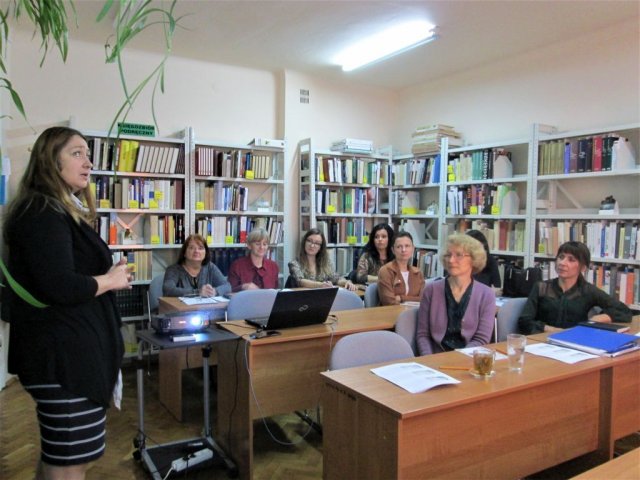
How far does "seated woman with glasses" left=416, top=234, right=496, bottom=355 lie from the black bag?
58.2 inches

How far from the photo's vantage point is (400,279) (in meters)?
3.97

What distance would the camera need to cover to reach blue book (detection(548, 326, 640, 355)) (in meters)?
2.36

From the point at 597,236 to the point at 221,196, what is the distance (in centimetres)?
346

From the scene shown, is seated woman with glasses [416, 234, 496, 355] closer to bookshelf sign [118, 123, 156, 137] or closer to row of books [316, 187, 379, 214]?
row of books [316, 187, 379, 214]

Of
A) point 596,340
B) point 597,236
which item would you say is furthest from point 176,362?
point 597,236

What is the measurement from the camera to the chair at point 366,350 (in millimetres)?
2201

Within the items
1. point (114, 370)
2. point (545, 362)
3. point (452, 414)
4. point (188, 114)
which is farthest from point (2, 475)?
point (188, 114)

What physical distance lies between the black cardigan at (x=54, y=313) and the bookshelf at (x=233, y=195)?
3.48 metres

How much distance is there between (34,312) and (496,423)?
1665mm

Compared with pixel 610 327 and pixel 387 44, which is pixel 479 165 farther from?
pixel 610 327

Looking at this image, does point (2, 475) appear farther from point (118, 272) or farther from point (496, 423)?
point (496, 423)

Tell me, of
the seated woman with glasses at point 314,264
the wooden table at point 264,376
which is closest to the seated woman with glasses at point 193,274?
the seated woman with glasses at point 314,264

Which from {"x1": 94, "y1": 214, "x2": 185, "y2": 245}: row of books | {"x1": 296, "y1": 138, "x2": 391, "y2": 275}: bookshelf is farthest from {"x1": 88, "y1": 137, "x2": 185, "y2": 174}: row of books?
{"x1": 296, "y1": 138, "x2": 391, "y2": 275}: bookshelf

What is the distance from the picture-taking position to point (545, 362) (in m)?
2.22
